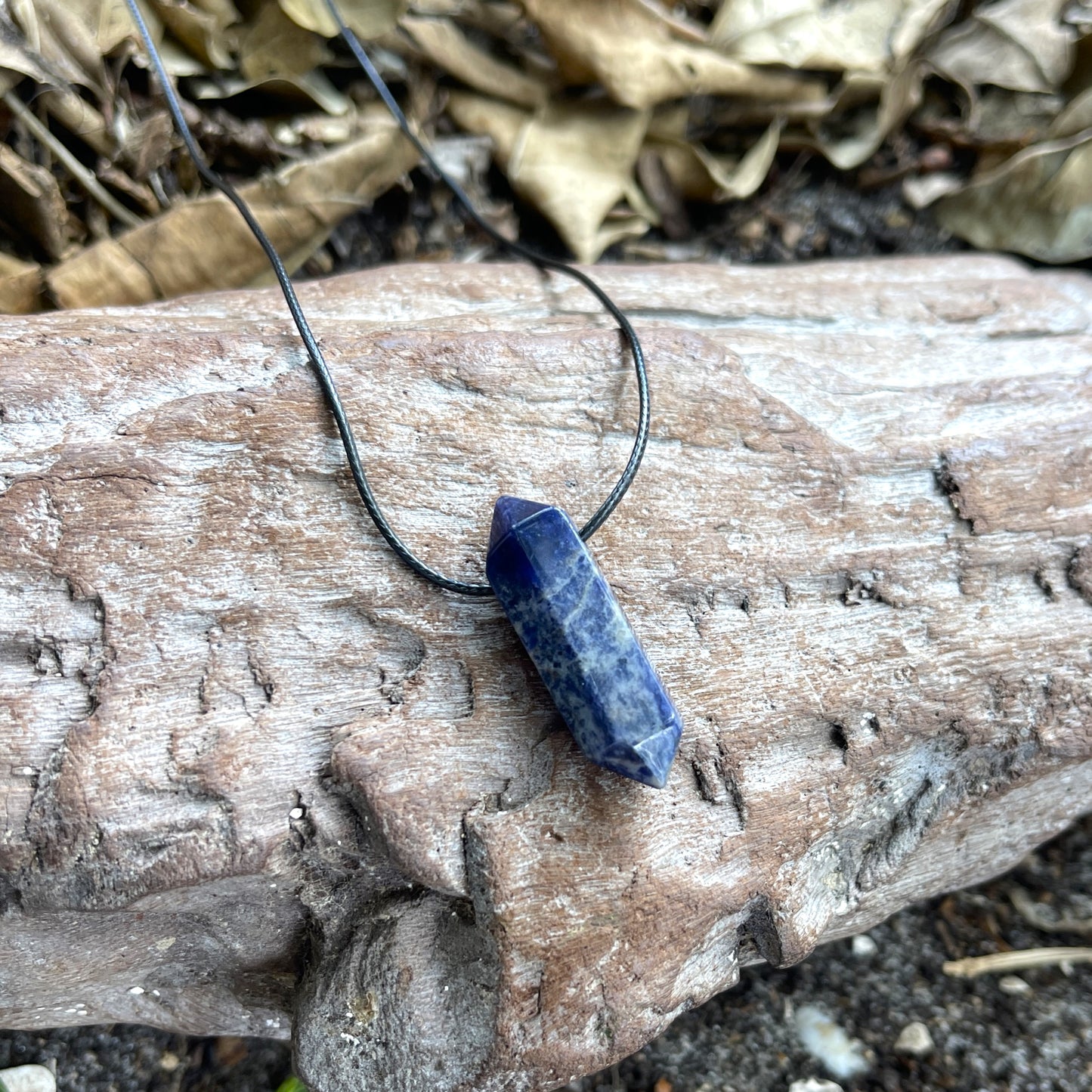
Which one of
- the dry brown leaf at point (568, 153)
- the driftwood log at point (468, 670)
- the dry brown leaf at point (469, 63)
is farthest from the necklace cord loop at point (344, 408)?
the dry brown leaf at point (469, 63)

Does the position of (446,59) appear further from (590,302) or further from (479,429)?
(479,429)

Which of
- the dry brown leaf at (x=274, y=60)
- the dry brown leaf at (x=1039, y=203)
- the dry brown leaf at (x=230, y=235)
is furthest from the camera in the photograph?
the dry brown leaf at (x=1039, y=203)

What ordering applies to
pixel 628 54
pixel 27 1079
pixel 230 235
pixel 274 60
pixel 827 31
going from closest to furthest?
pixel 27 1079 → pixel 230 235 → pixel 274 60 → pixel 628 54 → pixel 827 31

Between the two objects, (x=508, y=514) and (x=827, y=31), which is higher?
(x=827, y=31)

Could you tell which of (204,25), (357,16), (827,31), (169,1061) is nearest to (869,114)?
(827,31)

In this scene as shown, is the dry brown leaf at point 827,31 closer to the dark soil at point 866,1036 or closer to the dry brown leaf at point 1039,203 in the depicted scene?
the dry brown leaf at point 1039,203

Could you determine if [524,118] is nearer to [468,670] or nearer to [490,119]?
[490,119]

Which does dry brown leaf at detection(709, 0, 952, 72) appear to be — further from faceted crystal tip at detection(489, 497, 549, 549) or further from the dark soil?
the dark soil

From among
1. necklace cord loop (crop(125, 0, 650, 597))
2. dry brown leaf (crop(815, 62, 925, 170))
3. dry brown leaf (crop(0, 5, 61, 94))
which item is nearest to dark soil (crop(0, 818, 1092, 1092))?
necklace cord loop (crop(125, 0, 650, 597))
